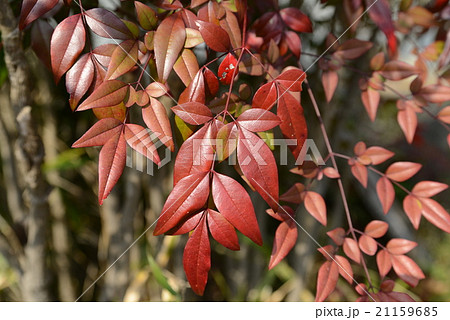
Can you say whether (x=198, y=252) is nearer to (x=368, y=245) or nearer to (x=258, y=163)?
(x=258, y=163)

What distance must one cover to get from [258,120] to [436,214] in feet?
1.12

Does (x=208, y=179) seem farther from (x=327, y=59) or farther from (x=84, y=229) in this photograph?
(x=84, y=229)

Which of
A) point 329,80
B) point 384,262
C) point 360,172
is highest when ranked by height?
point 329,80

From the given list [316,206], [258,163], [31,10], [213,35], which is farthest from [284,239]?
[31,10]

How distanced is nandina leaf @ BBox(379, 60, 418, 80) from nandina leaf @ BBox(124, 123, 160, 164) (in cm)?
39

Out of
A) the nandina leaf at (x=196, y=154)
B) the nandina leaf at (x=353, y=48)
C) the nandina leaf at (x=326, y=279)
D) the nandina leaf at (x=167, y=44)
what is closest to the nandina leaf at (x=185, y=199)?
the nandina leaf at (x=196, y=154)

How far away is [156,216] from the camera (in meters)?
0.84

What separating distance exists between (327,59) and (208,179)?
314 mm

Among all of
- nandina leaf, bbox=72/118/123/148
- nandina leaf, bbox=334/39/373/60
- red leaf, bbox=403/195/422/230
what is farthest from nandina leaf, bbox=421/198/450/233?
nandina leaf, bbox=72/118/123/148

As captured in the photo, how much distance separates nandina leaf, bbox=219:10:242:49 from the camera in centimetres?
41

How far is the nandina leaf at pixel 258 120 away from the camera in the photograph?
0.34 metres

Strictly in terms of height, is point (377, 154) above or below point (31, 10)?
below

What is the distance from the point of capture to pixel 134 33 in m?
0.38

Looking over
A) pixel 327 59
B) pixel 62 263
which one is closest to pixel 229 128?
pixel 327 59
